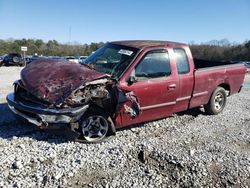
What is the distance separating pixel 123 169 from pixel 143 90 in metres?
1.76

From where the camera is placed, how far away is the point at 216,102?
7.70 m

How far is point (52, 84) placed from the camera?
493 cm

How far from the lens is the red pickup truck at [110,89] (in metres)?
4.82

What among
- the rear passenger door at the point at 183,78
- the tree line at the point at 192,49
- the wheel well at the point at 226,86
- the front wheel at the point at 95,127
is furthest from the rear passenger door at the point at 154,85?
the tree line at the point at 192,49

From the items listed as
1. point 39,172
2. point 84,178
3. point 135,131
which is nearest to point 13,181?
point 39,172

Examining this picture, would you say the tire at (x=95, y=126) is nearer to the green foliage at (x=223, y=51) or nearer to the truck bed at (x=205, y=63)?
the truck bed at (x=205, y=63)

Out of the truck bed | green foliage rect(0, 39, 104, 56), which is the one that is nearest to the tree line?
green foliage rect(0, 39, 104, 56)

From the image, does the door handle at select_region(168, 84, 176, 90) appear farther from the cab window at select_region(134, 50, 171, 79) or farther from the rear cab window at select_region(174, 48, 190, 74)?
the rear cab window at select_region(174, 48, 190, 74)

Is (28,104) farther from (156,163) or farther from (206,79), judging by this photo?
(206,79)

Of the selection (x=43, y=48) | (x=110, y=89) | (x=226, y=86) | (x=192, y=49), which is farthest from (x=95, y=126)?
(x=43, y=48)

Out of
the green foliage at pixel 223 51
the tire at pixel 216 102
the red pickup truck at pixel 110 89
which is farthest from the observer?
the green foliage at pixel 223 51

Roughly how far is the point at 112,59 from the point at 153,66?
2.76ft

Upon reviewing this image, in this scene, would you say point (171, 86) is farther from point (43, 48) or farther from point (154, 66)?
point (43, 48)

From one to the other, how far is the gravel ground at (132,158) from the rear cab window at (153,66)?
1.12m
